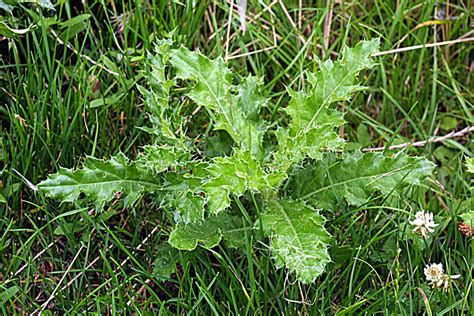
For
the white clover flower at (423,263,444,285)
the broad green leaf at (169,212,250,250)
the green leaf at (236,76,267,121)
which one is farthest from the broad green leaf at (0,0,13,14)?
the white clover flower at (423,263,444,285)

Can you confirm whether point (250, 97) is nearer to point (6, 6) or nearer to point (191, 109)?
point (191, 109)

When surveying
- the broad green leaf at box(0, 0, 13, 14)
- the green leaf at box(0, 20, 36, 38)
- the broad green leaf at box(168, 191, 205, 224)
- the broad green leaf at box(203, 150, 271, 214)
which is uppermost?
the broad green leaf at box(0, 0, 13, 14)

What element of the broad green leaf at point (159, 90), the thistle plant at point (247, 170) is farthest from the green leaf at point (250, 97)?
the broad green leaf at point (159, 90)

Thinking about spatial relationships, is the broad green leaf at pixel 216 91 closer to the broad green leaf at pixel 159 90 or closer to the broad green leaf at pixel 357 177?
the broad green leaf at pixel 159 90

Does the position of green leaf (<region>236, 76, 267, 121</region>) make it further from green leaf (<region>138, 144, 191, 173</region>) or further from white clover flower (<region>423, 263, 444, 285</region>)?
white clover flower (<region>423, 263, 444, 285</region>)

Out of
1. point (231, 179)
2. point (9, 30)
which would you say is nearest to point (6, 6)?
point (9, 30)

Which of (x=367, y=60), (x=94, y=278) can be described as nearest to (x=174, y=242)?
(x=94, y=278)

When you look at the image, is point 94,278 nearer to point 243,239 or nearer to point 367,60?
point 243,239
